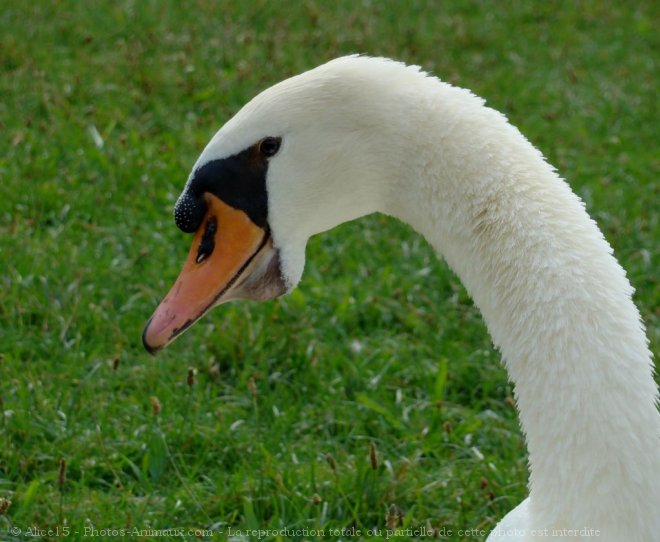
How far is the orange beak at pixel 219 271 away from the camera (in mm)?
2932

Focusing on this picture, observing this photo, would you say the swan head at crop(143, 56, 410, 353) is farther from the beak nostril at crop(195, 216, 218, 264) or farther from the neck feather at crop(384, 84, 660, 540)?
the neck feather at crop(384, 84, 660, 540)

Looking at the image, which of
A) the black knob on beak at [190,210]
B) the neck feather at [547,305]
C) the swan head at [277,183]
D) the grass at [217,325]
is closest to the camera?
the neck feather at [547,305]

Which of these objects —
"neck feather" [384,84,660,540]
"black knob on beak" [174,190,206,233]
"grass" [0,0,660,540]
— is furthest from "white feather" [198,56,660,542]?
"grass" [0,0,660,540]

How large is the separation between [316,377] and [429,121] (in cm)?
203

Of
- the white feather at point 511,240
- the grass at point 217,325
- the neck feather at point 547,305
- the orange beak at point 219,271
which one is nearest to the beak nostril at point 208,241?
the orange beak at point 219,271

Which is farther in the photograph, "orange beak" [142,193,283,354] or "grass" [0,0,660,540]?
"grass" [0,0,660,540]

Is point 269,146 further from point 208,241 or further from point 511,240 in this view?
point 511,240

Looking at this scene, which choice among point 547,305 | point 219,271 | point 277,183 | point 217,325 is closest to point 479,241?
point 547,305

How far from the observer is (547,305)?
8.23 feet

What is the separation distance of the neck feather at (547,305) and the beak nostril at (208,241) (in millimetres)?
454

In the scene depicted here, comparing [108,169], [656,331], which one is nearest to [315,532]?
[656,331]

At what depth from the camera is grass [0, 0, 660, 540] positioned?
12.4 ft

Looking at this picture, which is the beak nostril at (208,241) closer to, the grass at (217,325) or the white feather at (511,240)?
the white feather at (511,240)

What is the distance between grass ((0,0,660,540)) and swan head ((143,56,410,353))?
35.8 inches
